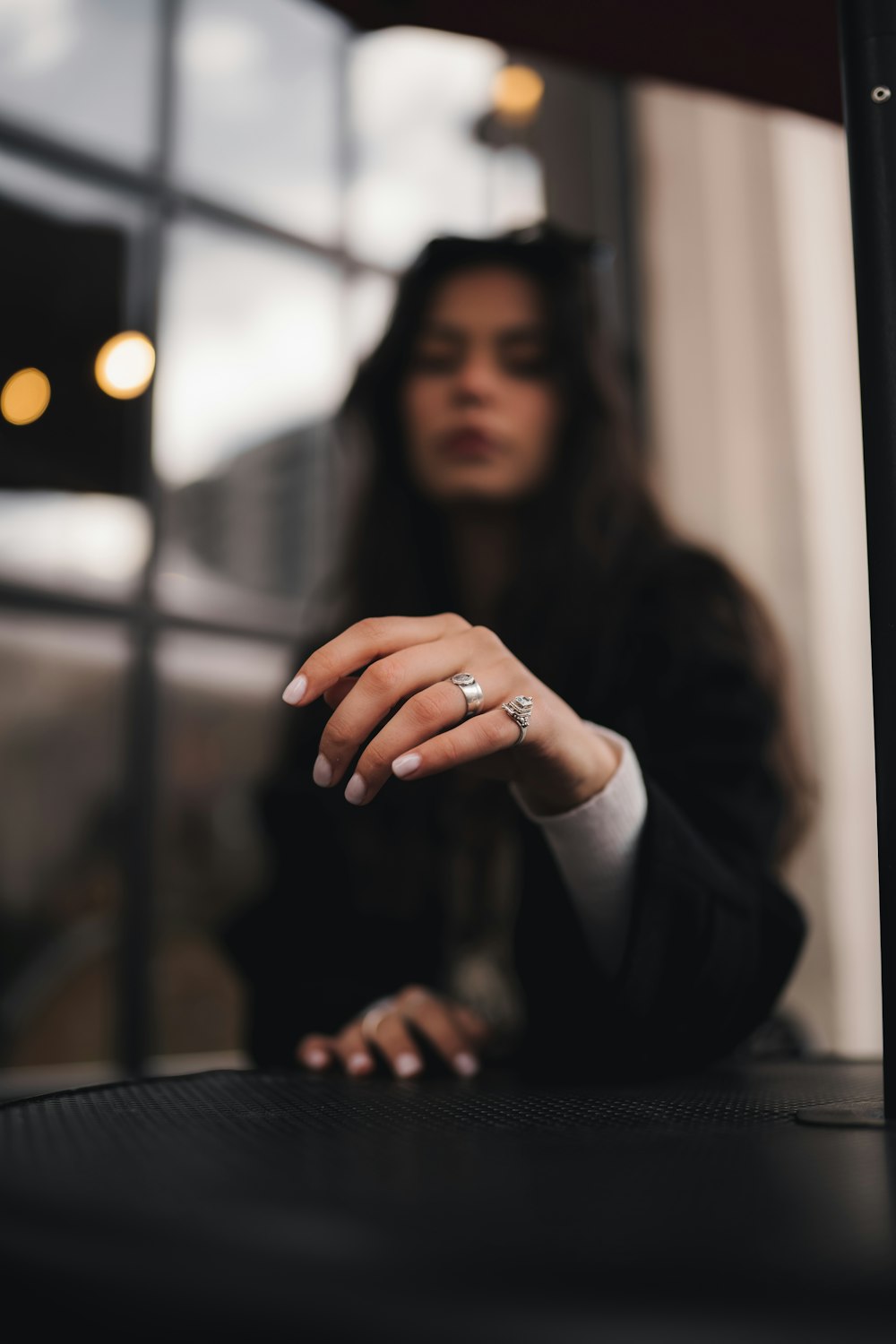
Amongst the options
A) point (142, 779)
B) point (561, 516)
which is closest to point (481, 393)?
point (561, 516)

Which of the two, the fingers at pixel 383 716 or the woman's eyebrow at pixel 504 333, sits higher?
the woman's eyebrow at pixel 504 333

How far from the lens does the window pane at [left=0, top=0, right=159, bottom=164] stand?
1493 mm

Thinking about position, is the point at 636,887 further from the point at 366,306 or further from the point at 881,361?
the point at 366,306

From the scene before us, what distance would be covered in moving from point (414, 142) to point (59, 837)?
4.53 feet

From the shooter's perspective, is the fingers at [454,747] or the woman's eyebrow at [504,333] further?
the woman's eyebrow at [504,333]

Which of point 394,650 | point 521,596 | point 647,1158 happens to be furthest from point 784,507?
point 647,1158

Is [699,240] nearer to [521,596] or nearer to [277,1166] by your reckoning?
[521,596]

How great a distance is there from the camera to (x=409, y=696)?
0.44 m

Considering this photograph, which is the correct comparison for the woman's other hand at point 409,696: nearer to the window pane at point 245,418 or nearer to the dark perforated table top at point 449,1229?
the dark perforated table top at point 449,1229

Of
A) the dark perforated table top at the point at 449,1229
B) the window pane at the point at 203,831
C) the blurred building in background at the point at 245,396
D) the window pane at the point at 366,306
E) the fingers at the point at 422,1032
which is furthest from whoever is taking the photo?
the window pane at the point at 366,306

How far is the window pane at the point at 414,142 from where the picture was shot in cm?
195

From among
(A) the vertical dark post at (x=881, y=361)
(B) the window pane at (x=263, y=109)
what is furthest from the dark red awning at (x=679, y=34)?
(B) the window pane at (x=263, y=109)

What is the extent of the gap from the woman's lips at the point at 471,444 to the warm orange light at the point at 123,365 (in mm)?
463

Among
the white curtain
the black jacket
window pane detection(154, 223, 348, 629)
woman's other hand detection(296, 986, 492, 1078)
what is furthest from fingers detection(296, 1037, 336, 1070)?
the white curtain
